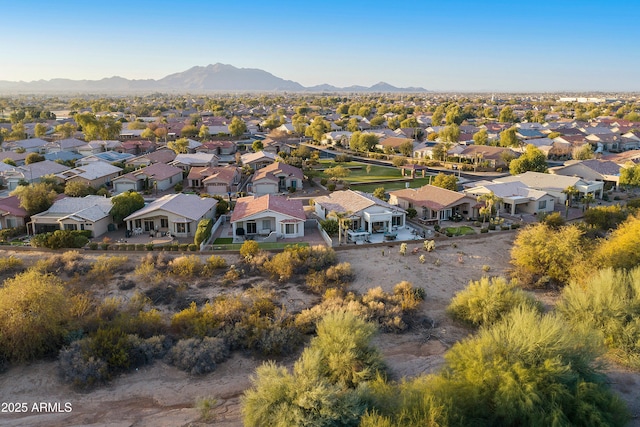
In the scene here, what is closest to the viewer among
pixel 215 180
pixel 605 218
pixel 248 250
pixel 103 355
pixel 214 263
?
pixel 103 355

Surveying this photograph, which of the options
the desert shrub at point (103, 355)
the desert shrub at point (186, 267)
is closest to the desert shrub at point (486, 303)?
the desert shrub at point (103, 355)

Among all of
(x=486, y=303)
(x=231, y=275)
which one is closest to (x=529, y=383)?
(x=486, y=303)

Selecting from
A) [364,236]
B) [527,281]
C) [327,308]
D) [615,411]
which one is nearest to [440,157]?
[364,236]

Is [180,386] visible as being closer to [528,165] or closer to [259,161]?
[259,161]

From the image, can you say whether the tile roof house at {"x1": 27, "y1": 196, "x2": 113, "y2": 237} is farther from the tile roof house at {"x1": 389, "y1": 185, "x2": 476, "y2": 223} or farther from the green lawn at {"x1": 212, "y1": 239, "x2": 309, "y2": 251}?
the tile roof house at {"x1": 389, "y1": 185, "x2": 476, "y2": 223}


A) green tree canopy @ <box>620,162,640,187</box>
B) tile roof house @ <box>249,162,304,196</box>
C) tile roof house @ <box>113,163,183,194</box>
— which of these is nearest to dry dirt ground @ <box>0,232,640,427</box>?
tile roof house @ <box>249,162,304,196</box>

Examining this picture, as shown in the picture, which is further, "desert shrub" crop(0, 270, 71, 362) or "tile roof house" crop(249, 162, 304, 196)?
"tile roof house" crop(249, 162, 304, 196)

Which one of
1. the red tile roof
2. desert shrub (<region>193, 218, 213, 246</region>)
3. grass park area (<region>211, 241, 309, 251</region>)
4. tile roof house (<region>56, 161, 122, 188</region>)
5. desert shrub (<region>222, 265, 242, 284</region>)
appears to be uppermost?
tile roof house (<region>56, 161, 122, 188</region>)
